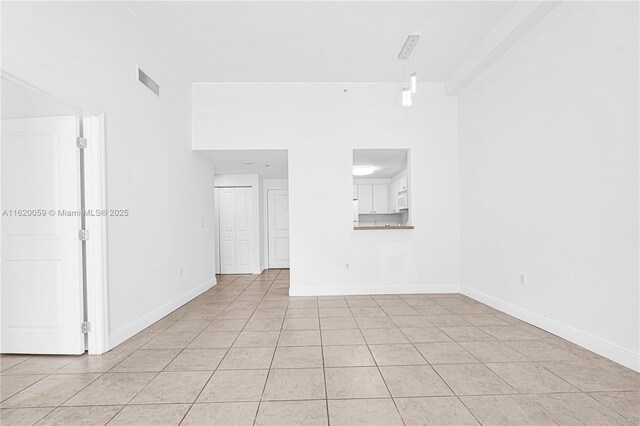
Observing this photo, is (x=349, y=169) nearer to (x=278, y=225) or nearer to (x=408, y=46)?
(x=408, y=46)

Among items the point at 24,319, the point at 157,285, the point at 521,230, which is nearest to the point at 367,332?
the point at 521,230

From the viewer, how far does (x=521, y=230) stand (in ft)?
11.0

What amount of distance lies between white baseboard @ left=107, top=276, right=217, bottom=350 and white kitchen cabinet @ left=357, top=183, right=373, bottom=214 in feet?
16.8

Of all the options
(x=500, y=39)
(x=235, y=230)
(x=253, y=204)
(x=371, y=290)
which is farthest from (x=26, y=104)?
(x=235, y=230)

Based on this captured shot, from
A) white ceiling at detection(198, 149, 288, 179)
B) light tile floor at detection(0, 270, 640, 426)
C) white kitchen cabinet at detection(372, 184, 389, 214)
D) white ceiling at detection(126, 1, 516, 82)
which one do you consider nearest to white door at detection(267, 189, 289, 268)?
white ceiling at detection(198, 149, 288, 179)

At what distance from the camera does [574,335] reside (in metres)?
2.69

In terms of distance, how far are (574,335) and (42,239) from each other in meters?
4.61

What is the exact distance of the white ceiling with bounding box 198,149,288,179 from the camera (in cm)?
491

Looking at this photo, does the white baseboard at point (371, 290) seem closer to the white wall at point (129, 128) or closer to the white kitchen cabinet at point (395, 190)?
the white wall at point (129, 128)

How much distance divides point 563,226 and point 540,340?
3.45 ft

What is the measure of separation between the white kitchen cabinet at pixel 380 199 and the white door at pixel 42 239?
7.12 meters

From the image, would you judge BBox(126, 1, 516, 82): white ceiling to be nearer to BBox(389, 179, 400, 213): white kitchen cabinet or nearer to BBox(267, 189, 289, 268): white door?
BBox(267, 189, 289, 268): white door

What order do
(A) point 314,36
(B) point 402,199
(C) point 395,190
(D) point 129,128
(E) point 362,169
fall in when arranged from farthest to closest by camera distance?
1. (C) point 395,190
2. (B) point 402,199
3. (E) point 362,169
4. (A) point 314,36
5. (D) point 129,128

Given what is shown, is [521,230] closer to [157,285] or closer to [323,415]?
→ [323,415]
